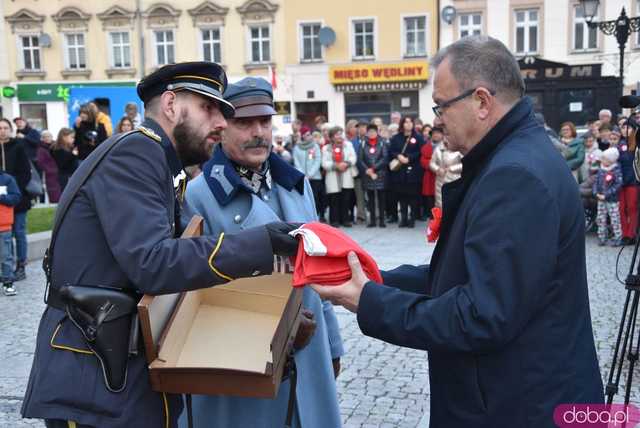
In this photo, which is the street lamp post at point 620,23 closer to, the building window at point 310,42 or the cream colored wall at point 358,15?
the cream colored wall at point 358,15

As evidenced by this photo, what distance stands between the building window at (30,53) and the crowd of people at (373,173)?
23779 millimetres

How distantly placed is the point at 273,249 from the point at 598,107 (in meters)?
21.8

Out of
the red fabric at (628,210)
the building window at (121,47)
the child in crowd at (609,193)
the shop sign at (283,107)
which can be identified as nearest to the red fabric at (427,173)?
the child in crowd at (609,193)

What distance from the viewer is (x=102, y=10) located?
1273 inches

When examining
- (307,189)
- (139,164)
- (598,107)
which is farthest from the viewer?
(598,107)

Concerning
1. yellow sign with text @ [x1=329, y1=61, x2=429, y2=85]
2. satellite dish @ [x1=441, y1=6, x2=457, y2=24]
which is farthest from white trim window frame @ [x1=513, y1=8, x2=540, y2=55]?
yellow sign with text @ [x1=329, y1=61, x2=429, y2=85]

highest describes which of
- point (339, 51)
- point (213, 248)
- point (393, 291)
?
point (339, 51)

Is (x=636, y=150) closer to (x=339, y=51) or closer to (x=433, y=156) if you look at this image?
(x=433, y=156)

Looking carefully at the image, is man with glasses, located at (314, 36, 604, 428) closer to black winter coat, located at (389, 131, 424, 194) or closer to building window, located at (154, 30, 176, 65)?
black winter coat, located at (389, 131, 424, 194)

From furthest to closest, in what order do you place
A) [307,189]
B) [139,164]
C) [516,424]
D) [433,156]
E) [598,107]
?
[598,107] < [433,156] < [307,189] < [139,164] < [516,424]

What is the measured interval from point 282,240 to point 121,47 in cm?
3267

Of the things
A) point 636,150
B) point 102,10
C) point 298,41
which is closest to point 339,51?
point 298,41

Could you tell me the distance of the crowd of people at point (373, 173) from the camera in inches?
532

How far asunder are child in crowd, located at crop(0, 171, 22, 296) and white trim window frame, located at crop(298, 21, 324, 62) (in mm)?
23317
